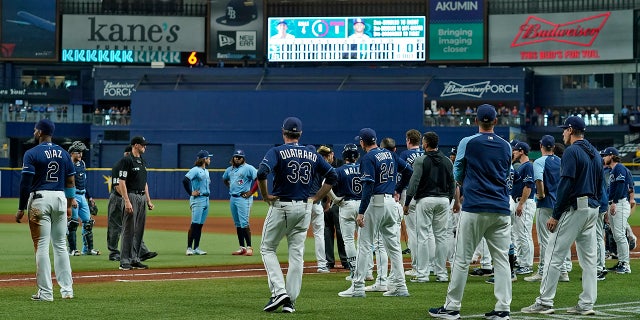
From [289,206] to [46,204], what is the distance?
300cm

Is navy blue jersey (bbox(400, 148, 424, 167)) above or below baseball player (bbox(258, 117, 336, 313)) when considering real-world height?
above

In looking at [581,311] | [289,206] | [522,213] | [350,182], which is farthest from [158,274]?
[581,311]

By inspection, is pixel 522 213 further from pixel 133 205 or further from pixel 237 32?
pixel 237 32

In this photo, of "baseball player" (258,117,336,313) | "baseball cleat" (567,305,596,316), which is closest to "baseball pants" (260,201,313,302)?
"baseball player" (258,117,336,313)

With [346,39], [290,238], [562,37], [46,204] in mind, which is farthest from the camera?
[346,39]

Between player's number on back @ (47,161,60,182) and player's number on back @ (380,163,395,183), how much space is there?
4027 millimetres

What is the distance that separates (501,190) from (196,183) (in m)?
10.4

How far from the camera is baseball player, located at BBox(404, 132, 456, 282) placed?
1458 centimetres

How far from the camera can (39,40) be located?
67125 mm

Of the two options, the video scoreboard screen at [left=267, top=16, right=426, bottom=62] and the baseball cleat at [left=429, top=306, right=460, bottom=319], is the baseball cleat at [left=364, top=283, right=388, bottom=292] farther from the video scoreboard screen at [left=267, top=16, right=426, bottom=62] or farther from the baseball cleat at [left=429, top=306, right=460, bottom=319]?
the video scoreboard screen at [left=267, top=16, right=426, bottom=62]

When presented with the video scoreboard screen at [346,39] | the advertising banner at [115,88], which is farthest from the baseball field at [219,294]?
the advertising banner at [115,88]

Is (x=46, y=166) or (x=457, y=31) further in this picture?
(x=457, y=31)

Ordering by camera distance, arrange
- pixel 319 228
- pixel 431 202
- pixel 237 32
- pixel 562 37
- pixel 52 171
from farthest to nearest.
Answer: pixel 237 32, pixel 562 37, pixel 319 228, pixel 431 202, pixel 52 171

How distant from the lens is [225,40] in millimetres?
66500
